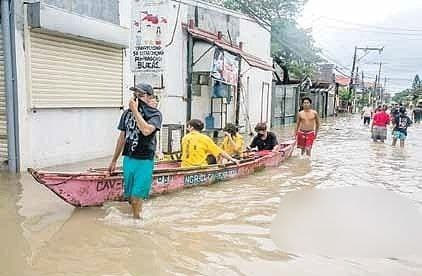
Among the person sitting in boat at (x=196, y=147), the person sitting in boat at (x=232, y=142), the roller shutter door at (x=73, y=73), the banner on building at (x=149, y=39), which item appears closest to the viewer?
the person sitting in boat at (x=196, y=147)

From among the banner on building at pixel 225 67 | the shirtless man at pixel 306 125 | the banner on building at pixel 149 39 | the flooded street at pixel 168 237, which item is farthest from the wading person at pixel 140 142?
the banner on building at pixel 225 67

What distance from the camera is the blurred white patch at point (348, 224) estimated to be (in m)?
5.33

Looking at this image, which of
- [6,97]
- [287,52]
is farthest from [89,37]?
[287,52]

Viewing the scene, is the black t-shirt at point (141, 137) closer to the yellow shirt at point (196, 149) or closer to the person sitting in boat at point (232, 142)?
the yellow shirt at point (196, 149)

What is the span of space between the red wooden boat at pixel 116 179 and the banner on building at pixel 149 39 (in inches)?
79.3

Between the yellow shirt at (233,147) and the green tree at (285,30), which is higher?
the green tree at (285,30)

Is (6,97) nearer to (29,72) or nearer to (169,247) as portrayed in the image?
(29,72)

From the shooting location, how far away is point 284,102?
28.4 m

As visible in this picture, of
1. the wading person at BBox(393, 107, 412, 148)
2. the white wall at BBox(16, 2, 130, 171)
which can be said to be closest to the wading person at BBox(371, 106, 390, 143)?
the wading person at BBox(393, 107, 412, 148)

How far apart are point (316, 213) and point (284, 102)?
71.8 feet

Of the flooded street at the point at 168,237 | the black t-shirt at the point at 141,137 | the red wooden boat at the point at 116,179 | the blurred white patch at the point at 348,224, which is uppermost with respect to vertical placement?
the black t-shirt at the point at 141,137

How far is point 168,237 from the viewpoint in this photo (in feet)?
18.1

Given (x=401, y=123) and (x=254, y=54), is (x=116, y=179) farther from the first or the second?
(x=254, y=54)

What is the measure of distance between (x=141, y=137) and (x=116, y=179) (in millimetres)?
1300
